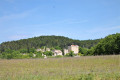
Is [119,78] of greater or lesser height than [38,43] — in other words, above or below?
below

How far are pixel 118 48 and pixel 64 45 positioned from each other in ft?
499

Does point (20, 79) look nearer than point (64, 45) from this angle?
Yes

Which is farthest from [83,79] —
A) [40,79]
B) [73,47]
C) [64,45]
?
[64,45]

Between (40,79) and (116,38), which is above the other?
(116,38)

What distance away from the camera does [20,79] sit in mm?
9570

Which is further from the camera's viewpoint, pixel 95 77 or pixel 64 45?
pixel 64 45

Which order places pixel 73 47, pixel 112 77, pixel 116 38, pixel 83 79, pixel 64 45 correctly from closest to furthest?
1. pixel 83 79
2. pixel 112 77
3. pixel 116 38
4. pixel 73 47
5. pixel 64 45

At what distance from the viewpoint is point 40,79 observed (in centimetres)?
962

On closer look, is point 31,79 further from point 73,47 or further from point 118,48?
point 73,47

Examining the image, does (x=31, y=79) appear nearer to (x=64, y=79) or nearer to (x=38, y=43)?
(x=64, y=79)

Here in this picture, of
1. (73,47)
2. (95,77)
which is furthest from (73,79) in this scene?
(73,47)

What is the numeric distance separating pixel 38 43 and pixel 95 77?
193m

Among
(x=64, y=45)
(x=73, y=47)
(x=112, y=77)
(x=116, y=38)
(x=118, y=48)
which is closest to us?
(x=112, y=77)

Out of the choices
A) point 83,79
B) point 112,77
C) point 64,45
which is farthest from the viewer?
point 64,45
